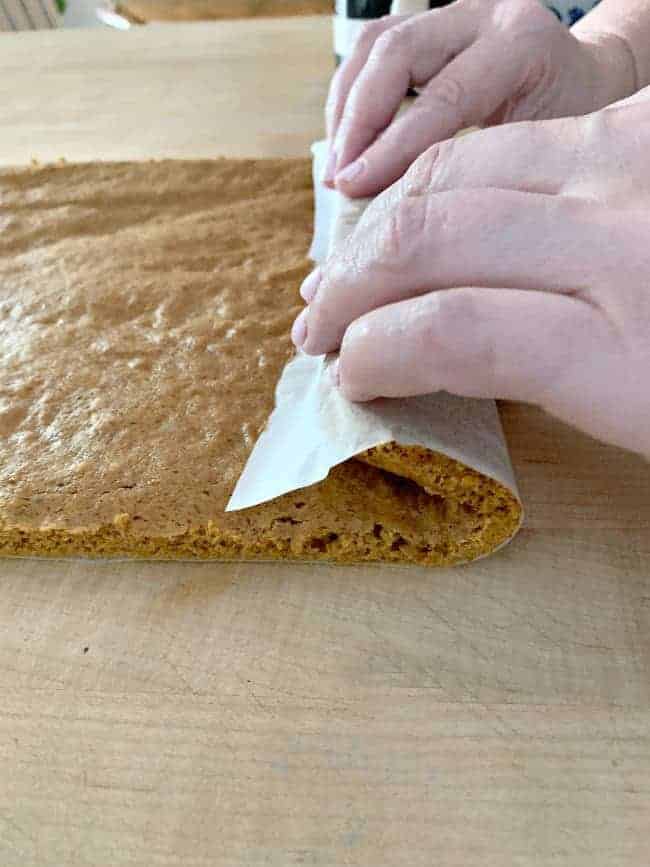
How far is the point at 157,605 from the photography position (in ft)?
2.77

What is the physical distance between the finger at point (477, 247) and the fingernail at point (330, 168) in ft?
1.56

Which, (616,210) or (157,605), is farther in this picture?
(157,605)

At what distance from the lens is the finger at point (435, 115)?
1093 mm

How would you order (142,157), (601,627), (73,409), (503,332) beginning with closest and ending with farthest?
(503,332)
(601,627)
(73,409)
(142,157)

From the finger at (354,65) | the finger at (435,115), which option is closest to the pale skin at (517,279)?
the finger at (435,115)

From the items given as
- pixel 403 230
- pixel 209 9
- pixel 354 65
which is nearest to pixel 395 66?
pixel 354 65

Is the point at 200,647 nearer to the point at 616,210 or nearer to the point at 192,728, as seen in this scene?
the point at 192,728

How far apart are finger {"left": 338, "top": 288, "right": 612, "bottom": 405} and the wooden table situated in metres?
0.26

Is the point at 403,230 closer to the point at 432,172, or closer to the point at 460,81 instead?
the point at 432,172

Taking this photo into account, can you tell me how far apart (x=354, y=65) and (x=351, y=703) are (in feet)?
3.45

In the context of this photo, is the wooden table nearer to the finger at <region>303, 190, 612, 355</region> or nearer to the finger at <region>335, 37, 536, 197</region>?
the finger at <region>303, 190, 612, 355</region>

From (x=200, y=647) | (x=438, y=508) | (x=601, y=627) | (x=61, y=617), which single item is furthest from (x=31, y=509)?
(x=601, y=627)

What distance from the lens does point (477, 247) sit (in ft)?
2.25

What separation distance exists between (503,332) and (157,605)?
0.48m
